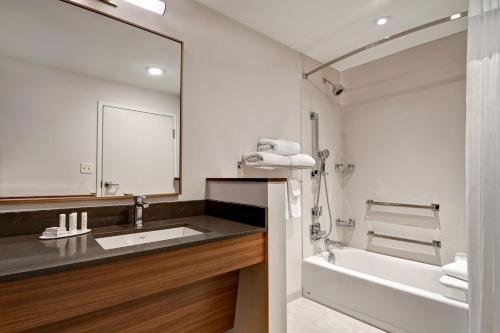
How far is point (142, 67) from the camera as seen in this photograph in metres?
1.60

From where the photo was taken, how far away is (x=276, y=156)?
6.34 feet

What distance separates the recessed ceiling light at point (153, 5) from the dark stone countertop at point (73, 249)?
51.0 inches

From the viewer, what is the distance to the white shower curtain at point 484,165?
4.54 ft

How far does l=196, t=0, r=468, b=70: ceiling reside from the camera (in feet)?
6.01

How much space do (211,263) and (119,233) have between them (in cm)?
51

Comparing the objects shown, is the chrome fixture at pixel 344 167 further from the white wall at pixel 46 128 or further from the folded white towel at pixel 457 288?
the white wall at pixel 46 128

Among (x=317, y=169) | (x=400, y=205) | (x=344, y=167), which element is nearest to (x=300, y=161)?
(x=317, y=169)

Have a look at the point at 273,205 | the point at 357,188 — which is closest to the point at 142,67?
the point at 273,205

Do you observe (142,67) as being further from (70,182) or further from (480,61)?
(480,61)

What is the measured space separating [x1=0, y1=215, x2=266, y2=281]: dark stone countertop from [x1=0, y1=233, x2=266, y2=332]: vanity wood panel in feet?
0.09

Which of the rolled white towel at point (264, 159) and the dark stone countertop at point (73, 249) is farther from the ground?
the rolled white towel at point (264, 159)

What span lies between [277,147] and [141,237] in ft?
3.74

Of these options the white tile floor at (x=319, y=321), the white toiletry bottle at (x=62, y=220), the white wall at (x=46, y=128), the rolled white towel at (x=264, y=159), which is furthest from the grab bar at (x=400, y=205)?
the white toiletry bottle at (x=62, y=220)

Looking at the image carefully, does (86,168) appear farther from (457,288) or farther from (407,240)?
(407,240)
